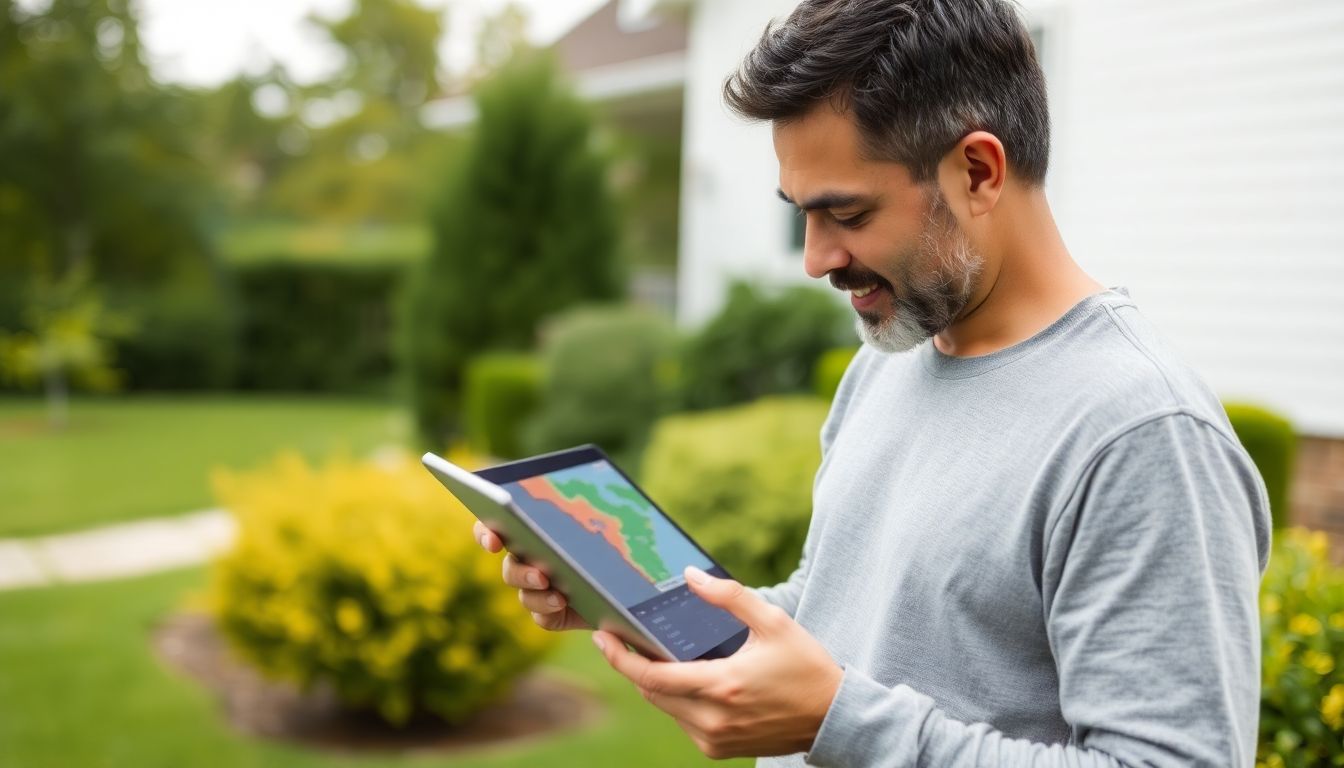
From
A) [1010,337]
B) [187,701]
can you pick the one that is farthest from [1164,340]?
[187,701]

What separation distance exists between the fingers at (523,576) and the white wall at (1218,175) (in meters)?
5.08

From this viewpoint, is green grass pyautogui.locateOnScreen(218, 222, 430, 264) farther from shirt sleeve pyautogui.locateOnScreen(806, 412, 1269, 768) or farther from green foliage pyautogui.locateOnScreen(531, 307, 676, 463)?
shirt sleeve pyautogui.locateOnScreen(806, 412, 1269, 768)

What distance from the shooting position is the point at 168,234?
22.3 meters

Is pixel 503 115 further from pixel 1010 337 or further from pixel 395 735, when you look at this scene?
pixel 1010 337

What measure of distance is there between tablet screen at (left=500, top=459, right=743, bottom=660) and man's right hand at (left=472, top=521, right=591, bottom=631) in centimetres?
9

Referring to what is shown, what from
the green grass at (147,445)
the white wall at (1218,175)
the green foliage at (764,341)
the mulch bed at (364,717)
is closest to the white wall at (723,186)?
the green foliage at (764,341)

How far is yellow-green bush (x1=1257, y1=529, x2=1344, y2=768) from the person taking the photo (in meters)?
2.15

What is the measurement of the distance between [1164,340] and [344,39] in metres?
38.0

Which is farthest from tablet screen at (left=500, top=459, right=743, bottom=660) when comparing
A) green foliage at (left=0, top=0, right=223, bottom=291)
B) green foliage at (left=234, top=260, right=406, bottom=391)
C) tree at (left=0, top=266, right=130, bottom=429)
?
green foliage at (left=0, top=0, right=223, bottom=291)

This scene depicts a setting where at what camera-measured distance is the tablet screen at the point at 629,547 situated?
141 cm

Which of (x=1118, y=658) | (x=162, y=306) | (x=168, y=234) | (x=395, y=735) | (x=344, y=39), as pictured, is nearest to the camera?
(x=1118, y=658)

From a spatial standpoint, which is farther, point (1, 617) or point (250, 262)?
point (250, 262)

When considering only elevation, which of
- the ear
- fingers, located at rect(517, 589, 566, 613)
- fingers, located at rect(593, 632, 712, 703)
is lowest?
fingers, located at rect(517, 589, 566, 613)

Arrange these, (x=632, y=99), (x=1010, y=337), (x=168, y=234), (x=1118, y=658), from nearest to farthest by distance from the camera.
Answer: (x=1118, y=658) < (x=1010, y=337) < (x=632, y=99) < (x=168, y=234)
